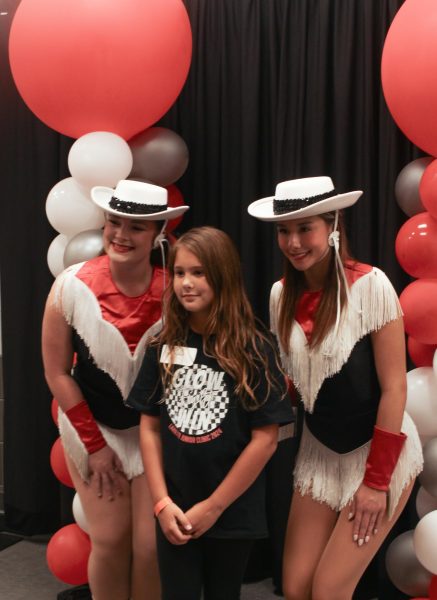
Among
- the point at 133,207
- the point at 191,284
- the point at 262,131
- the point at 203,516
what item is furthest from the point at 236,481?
the point at 262,131

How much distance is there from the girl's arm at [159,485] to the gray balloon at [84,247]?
0.80m

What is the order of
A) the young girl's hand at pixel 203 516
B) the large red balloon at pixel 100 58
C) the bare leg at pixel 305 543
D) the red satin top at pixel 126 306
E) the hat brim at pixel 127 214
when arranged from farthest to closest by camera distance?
1. the large red balloon at pixel 100 58
2. the red satin top at pixel 126 306
3. the hat brim at pixel 127 214
4. the bare leg at pixel 305 543
5. the young girl's hand at pixel 203 516

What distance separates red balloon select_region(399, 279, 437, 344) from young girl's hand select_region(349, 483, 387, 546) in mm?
604

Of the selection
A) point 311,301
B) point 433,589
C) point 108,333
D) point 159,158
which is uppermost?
point 159,158

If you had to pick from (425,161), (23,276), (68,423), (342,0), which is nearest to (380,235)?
(425,161)

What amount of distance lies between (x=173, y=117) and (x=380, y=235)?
1.01m

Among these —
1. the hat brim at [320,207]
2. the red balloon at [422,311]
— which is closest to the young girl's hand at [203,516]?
the hat brim at [320,207]

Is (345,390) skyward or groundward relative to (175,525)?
skyward

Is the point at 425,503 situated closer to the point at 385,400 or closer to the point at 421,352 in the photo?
the point at 421,352

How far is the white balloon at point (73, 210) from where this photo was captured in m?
2.88

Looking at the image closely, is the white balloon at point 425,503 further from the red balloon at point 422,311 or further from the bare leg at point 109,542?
the bare leg at point 109,542

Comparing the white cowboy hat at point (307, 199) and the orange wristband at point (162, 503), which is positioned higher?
the white cowboy hat at point (307, 199)

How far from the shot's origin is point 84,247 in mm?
2785

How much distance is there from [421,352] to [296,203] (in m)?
0.87
